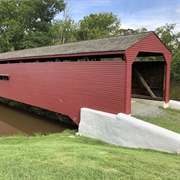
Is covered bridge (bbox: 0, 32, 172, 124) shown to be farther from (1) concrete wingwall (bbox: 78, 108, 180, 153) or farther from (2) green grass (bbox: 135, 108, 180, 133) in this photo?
(2) green grass (bbox: 135, 108, 180, 133)

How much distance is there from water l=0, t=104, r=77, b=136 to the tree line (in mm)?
16394

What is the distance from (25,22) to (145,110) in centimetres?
2802

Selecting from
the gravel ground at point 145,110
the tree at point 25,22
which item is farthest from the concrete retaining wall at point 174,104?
the tree at point 25,22

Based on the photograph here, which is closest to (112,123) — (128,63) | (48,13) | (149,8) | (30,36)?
(128,63)

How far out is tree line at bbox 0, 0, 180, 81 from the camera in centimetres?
2948

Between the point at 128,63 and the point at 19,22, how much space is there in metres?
27.3

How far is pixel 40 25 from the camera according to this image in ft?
103

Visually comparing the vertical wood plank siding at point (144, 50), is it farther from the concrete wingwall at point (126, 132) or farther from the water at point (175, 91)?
the water at point (175, 91)

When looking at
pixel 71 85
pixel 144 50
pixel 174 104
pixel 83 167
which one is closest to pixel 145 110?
pixel 174 104

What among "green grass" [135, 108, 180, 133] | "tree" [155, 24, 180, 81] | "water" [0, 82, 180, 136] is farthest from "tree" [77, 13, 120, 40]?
"green grass" [135, 108, 180, 133]

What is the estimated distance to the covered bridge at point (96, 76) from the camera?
24.2ft

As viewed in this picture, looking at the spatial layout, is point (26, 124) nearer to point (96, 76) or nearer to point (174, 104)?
point (96, 76)

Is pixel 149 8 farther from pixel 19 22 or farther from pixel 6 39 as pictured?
pixel 6 39

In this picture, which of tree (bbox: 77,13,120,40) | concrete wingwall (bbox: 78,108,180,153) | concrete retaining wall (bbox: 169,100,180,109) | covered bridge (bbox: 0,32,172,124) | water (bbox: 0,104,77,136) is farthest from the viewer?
tree (bbox: 77,13,120,40)
